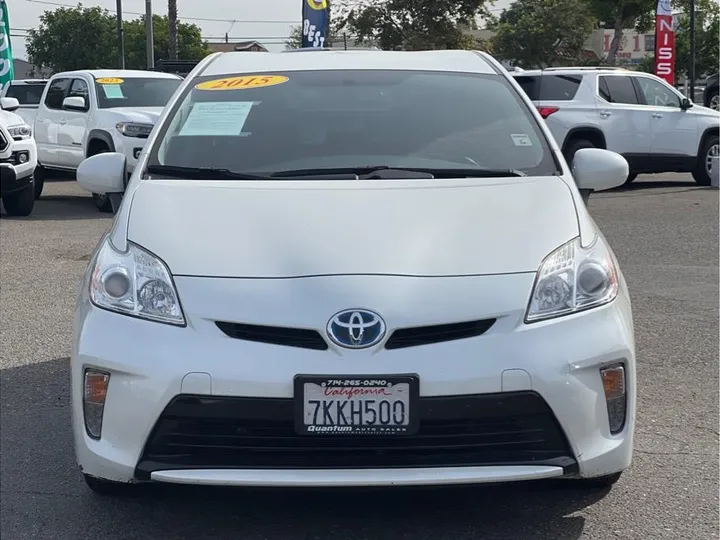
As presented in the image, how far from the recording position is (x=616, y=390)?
335 cm

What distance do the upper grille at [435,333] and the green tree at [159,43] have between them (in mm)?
74790

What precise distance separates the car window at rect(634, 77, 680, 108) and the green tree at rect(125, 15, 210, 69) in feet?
206

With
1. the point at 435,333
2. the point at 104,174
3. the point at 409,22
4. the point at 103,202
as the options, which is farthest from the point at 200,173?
the point at 409,22

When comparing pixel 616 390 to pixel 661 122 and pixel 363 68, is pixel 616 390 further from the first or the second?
pixel 661 122

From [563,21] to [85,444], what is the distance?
55.7 meters

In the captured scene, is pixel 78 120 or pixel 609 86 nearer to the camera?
pixel 78 120

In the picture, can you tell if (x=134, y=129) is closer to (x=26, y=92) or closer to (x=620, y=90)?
(x=620, y=90)

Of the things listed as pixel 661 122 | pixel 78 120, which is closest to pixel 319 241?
pixel 78 120

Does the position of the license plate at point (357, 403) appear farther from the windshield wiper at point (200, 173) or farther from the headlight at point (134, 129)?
the headlight at point (134, 129)

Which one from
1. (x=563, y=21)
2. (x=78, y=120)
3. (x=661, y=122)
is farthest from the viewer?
(x=563, y=21)

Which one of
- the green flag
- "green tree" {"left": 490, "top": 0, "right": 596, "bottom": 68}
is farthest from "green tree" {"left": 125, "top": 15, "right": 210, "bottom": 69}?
the green flag

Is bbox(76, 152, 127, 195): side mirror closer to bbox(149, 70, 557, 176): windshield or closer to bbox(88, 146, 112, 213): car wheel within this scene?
bbox(149, 70, 557, 176): windshield

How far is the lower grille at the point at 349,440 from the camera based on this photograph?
3.16 metres

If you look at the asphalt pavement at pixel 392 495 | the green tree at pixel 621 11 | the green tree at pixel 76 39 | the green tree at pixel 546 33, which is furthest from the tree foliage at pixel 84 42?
the asphalt pavement at pixel 392 495
